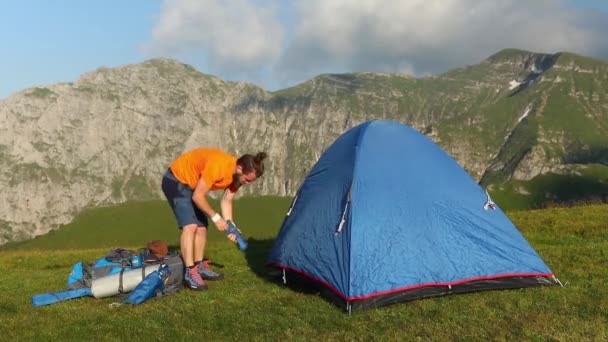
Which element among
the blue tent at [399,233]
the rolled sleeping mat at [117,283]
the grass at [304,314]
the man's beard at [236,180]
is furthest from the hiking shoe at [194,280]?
the man's beard at [236,180]

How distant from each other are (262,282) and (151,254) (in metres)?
2.87

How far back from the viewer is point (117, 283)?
1127 centimetres

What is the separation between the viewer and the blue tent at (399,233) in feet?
33.1

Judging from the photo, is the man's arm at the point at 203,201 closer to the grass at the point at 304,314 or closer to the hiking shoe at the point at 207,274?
the grass at the point at 304,314

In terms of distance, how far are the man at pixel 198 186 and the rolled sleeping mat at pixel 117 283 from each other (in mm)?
1102

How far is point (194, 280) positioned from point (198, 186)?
2354 millimetres

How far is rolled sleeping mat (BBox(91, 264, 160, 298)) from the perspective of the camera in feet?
36.6

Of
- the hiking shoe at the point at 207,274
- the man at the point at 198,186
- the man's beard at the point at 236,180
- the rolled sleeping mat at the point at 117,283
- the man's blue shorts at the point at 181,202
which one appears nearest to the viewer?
the man at the point at 198,186

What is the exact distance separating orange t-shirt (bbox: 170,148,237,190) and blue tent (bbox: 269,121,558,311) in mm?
2197

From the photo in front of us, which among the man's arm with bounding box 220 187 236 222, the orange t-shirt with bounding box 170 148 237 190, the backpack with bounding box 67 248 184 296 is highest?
the orange t-shirt with bounding box 170 148 237 190

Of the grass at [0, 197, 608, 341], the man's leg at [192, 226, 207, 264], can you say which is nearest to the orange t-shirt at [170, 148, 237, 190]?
the man's leg at [192, 226, 207, 264]

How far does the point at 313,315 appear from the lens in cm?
951

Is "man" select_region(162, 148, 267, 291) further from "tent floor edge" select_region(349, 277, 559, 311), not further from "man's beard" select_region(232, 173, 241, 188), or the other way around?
"tent floor edge" select_region(349, 277, 559, 311)

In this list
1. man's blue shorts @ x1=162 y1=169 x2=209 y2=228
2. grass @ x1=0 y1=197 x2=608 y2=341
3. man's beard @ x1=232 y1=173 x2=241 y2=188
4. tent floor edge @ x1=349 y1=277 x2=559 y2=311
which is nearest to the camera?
grass @ x1=0 y1=197 x2=608 y2=341
